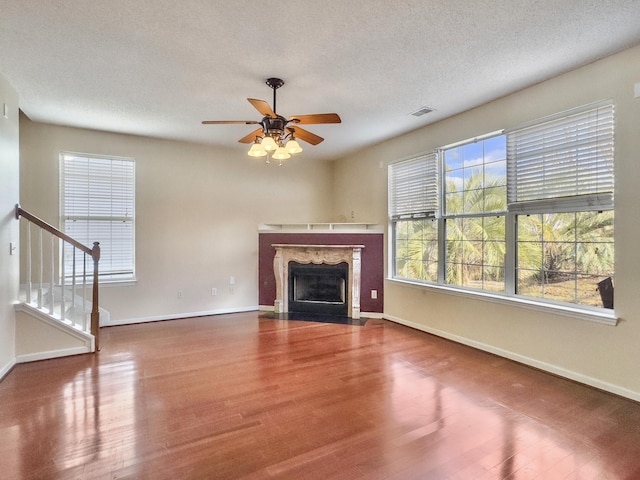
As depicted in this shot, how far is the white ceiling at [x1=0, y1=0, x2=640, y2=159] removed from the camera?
7.10 ft

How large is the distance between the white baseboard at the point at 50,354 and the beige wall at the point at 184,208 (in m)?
1.24

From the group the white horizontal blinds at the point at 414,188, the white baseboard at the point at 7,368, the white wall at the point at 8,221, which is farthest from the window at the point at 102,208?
the white horizontal blinds at the point at 414,188

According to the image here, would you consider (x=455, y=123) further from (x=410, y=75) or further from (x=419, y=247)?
(x=419, y=247)

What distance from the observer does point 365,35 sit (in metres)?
2.42

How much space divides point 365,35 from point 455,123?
214 cm

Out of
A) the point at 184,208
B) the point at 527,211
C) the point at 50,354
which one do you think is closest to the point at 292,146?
the point at 527,211

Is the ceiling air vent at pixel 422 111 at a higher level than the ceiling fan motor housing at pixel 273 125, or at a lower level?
higher

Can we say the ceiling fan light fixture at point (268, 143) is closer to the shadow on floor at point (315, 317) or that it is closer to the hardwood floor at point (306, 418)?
the hardwood floor at point (306, 418)

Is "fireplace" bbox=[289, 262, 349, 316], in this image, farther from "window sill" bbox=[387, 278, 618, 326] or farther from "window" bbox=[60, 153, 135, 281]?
"window" bbox=[60, 153, 135, 281]

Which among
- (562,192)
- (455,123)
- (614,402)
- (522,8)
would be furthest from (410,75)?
(614,402)

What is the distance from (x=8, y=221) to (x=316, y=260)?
3791mm

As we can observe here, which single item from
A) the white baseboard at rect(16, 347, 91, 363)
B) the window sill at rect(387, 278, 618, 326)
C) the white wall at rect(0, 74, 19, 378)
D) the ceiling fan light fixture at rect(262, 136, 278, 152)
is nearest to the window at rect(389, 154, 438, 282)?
the window sill at rect(387, 278, 618, 326)

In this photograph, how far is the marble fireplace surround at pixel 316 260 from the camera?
208 inches

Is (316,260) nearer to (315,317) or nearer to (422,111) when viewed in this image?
(315,317)
